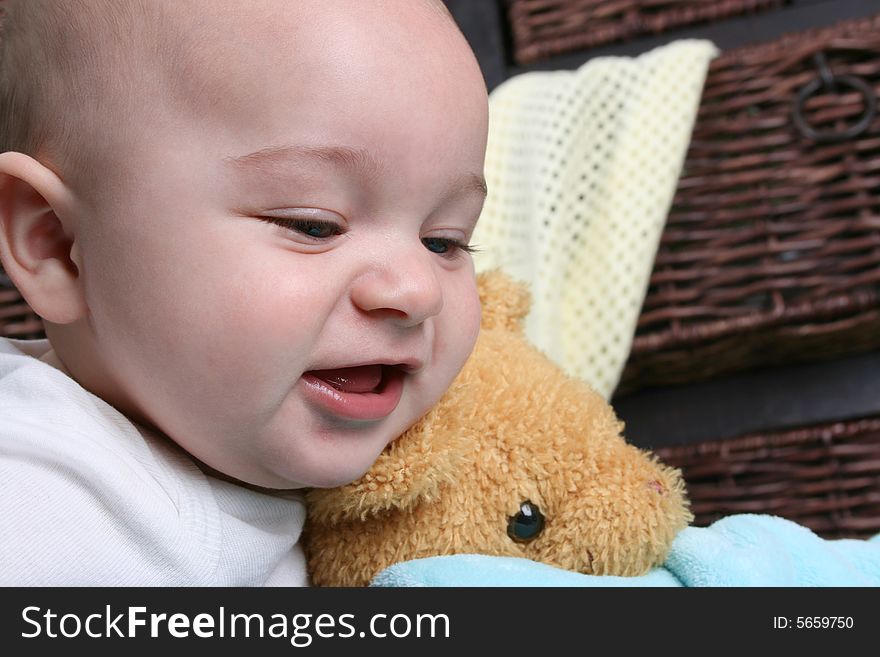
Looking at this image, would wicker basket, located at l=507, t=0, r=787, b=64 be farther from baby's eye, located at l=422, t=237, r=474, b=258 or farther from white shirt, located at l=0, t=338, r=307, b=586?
white shirt, located at l=0, t=338, r=307, b=586

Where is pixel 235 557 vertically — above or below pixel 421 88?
below

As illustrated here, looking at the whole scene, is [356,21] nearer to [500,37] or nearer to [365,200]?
[365,200]

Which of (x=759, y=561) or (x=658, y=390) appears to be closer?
(x=759, y=561)

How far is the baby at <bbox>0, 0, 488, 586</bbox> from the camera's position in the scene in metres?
0.53

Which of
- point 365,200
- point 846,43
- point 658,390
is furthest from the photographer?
point 658,390

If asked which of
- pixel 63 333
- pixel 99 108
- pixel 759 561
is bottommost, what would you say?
pixel 759 561

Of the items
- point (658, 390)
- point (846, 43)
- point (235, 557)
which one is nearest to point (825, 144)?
point (846, 43)

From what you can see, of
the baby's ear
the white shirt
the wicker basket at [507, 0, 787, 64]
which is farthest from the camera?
the wicker basket at [507, 0, 787, 64]

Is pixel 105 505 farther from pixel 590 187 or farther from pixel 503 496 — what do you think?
pixel 590 187

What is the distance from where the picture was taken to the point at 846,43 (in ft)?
3.42

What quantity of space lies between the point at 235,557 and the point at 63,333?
0.64 ft

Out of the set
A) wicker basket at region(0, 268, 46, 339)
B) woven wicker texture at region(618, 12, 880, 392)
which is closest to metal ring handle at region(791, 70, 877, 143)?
A: woven wicker texture at region(618, 12, 880, 392)

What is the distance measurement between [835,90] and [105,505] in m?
0.89

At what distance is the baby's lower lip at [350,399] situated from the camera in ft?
1.84
